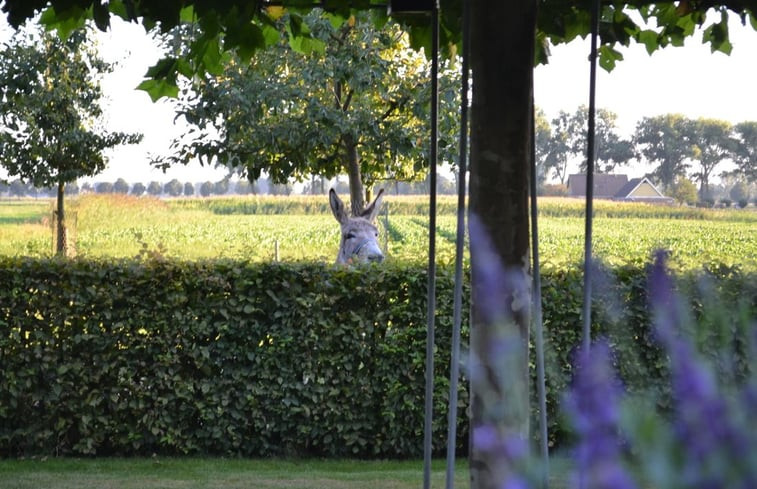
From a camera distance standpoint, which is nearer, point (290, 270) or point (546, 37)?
point (546, 37)

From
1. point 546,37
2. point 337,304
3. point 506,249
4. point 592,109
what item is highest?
point 546,37

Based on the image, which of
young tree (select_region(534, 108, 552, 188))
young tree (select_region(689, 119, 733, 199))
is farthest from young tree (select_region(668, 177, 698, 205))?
young tree (select_region(534, 108, 552, 188))

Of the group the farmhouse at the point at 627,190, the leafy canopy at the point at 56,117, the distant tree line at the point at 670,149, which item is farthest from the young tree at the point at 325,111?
the farmhouse at the point at 627,190

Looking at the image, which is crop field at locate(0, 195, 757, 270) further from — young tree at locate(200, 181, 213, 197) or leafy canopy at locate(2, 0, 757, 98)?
leafy canopy at locate(2, 0, 757, 98)

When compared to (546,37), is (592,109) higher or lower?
lower

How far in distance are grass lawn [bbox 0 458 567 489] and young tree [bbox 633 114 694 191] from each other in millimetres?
35190

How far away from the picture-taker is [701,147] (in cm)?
4209

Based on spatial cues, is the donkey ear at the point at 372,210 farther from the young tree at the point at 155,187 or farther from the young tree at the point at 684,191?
the young tree at the point at 155,187

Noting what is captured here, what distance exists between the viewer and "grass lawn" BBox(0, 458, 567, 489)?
6090mm

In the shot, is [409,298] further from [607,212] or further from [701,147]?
[701,147]

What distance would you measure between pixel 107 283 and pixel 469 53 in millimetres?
4584

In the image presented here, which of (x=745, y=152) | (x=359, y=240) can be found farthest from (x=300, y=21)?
(x=745, y=152)

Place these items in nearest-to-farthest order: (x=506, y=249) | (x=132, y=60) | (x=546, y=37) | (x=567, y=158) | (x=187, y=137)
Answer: (x=506, y=249), (x=546, y=37), (x=187, y=137), (x=132, y=60), (x=567, y=158)

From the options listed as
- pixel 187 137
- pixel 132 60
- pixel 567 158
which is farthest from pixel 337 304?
pixel 567 158
